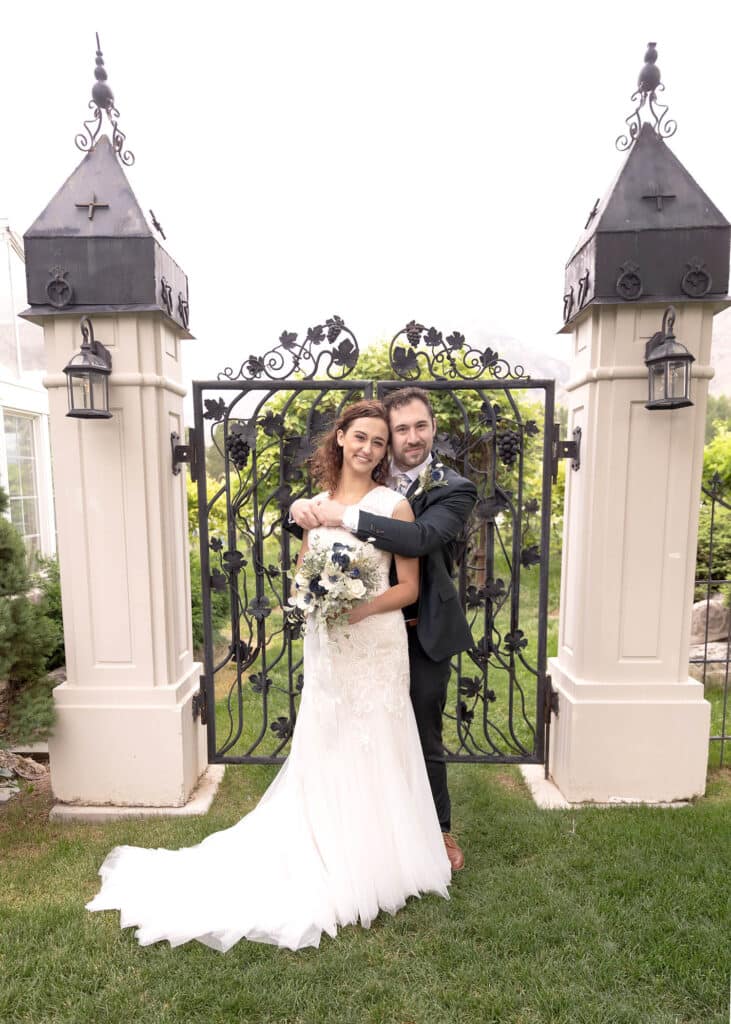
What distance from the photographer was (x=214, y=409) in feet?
11.2

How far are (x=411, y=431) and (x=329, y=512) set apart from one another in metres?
0.49

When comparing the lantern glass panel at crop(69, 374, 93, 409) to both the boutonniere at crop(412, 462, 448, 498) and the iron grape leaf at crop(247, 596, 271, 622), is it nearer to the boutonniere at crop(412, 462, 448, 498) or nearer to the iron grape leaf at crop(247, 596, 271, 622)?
the iron grape leaf at crop(247, 596, 271, 622)

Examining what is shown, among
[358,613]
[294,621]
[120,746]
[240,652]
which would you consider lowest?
[120,746]

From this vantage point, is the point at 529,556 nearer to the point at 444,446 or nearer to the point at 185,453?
the point at 444,446

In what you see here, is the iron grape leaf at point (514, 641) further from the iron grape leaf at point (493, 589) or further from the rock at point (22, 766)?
the rock at point (22, 766)

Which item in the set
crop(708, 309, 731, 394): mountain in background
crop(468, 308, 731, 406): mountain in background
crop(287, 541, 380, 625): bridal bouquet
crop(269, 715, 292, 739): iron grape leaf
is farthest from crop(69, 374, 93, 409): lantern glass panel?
crop(708, 309, 731, 394): mountain in background

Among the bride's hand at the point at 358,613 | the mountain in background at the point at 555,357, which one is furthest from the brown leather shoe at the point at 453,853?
the mountain in background at the point at 555,357

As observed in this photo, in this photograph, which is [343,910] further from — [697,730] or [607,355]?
[607,355]

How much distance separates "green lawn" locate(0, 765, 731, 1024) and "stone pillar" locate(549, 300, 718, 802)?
36 cm

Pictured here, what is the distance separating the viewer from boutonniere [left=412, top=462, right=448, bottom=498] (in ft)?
8.65

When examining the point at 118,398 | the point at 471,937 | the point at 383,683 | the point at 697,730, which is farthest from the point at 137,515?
the point at 697,730

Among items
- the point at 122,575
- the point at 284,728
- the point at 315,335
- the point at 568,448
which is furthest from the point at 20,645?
the point at 568,448

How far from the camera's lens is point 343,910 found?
2.50 meters

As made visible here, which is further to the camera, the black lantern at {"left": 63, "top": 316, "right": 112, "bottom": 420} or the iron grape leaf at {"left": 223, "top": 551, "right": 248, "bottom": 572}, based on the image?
the iron grape leaf at {"left": 223, "top": 551, "right": 248, "bottom": 572}
